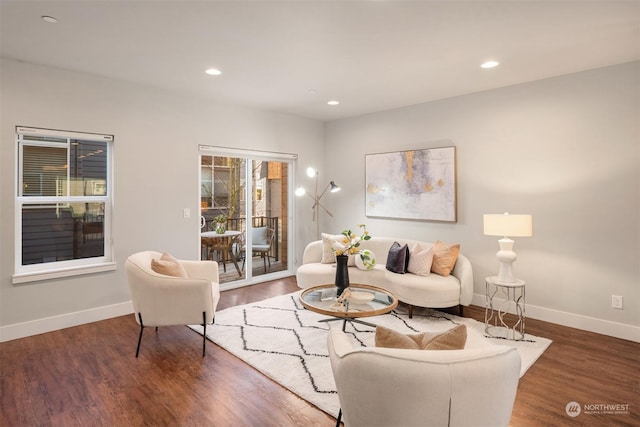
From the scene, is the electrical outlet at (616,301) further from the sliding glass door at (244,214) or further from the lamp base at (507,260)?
the sliding glass door at (244,214)

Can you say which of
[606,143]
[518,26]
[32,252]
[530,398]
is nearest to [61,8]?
[32,252]

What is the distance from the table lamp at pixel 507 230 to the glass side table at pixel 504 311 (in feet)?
0.36

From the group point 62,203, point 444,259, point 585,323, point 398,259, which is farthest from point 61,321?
point 585,323

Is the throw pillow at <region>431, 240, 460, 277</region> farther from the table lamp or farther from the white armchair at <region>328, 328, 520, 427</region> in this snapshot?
the white armchair at <region>328, 328, 520, 427</region>

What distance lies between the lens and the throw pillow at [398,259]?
13.8 ft

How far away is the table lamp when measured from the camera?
3.38 metres

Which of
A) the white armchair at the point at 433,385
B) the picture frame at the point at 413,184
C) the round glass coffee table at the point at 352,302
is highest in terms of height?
the picture frame at the point at 413,184

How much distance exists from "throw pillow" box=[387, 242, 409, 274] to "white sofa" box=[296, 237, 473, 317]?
2.7 inches

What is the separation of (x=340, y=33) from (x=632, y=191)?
3.13 m

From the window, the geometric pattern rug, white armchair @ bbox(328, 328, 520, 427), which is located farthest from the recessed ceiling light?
the window

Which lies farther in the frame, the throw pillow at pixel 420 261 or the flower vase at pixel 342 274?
the throw pillow at pixel 420 261

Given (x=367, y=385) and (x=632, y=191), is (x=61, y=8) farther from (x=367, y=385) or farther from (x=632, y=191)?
(x=632, y=191)

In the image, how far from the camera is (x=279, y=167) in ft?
18.8

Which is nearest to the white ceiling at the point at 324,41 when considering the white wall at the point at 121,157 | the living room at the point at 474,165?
the living room at the point at 474,165
